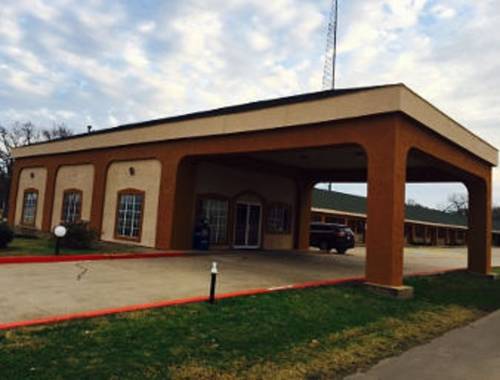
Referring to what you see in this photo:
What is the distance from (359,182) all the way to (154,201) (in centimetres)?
1093

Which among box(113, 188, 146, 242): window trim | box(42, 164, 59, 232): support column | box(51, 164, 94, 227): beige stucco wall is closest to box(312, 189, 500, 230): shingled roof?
box(51, 164, 94, 227): beige stucco wall

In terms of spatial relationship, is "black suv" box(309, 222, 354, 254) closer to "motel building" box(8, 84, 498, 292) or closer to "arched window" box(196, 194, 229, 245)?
Answer: "motel building" box(8, 84, 498, 292)

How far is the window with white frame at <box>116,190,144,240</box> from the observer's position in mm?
18953

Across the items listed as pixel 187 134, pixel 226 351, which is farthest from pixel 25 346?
pixel 187 134

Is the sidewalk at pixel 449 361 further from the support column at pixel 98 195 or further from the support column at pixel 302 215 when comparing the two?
the support column at pixel 98 195

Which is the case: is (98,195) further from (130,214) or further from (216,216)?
(216,216)

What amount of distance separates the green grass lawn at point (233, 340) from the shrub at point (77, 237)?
8.97m

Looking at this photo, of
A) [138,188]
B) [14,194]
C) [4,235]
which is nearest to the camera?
[4,235]

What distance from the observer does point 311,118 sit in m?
13.4

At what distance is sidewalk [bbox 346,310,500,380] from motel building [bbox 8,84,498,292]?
10.9 feet

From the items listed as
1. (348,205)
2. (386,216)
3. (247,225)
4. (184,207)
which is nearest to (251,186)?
(247,225)

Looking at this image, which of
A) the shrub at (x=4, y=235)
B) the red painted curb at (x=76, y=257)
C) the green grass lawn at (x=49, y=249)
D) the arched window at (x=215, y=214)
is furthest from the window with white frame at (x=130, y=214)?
the shrub at (x=4, y=235)

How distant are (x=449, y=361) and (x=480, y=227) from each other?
1302 centimetres

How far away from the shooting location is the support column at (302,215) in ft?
79.9
